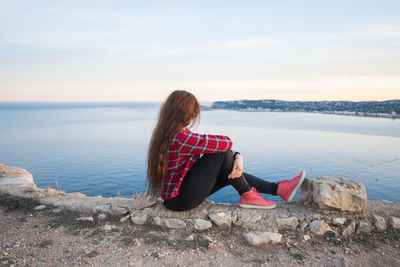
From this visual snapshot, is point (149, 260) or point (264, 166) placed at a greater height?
point (149, 260)

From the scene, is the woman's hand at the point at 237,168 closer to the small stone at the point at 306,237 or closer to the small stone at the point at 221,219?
the small stone at the point at 221,219

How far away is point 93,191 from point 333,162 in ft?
67.4

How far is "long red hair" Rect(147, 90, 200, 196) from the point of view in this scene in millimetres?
3389

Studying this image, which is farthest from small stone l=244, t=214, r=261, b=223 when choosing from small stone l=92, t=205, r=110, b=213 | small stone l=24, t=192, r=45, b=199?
small stone l=24, t=192, r=45, b=199

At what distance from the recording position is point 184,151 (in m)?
3.37

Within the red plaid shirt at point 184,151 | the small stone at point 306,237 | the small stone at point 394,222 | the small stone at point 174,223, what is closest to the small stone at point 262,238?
the small stone at point 306,237

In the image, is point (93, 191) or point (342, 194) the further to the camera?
point (93, 191)

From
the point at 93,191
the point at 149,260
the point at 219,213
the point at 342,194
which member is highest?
the point at 342,194

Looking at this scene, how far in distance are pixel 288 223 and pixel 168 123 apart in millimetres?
2363

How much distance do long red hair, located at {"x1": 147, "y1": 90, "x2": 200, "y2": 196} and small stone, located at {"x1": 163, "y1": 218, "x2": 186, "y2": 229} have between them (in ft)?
2.82

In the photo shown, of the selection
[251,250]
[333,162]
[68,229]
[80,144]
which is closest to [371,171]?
[333,162]

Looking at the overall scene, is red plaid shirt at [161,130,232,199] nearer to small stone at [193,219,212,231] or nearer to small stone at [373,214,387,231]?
small stone at [193,219,212,231]

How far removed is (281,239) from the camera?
3.71 metres

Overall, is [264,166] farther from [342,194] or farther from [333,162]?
[342,194]
